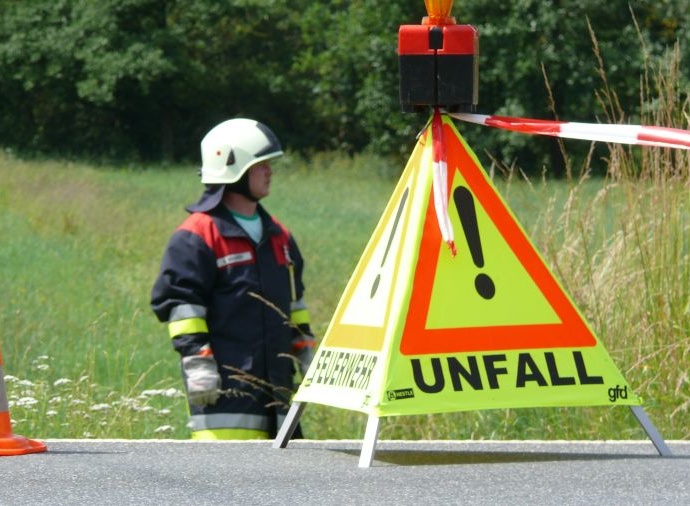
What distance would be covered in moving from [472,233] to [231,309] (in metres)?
1.60

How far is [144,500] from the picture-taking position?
4.04m

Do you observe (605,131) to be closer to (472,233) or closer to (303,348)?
(472,233)

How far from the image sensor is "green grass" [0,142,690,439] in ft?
24.0

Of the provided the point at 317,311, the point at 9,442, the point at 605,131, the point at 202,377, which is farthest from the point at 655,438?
the point at 317,311

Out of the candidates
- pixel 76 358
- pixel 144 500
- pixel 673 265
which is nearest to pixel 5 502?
pixel 144 500

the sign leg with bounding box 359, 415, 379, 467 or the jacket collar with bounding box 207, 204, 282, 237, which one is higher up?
the jacket collar with bounding box 207, 204, 282, 237

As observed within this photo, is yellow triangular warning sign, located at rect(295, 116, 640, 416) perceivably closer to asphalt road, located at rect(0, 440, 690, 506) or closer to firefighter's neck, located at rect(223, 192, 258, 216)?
asphalt road, located at rect(0, 440, 690, 506)

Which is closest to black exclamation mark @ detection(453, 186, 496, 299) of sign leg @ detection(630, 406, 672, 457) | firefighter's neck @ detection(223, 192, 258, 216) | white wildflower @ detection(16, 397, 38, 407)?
sign leg @ detection(630, 406, 672, 457)

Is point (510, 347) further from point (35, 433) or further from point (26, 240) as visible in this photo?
point (26, 240)

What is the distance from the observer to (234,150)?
6531 millimetres

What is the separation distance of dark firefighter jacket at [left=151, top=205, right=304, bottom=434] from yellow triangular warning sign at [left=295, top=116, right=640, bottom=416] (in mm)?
1238

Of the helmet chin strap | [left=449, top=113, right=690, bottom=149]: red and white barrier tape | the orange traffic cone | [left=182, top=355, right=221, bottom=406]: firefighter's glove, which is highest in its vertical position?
[left=449, top=113, right=690, bottom=149]: red and white barrier tape

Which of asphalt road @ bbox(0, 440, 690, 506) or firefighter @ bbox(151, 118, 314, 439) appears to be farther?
firefighter @ bbox(151, 118, 314, 439)

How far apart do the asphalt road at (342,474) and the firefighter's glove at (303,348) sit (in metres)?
1.24
